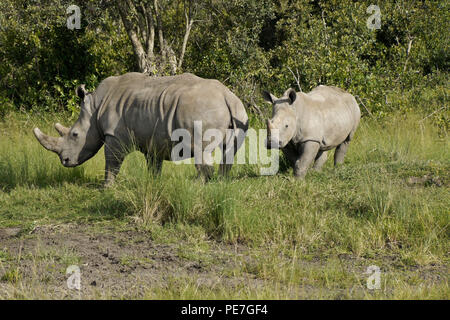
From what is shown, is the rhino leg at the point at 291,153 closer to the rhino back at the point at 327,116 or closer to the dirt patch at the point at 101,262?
the rhino back at the point at 327,116

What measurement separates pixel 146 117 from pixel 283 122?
1536 mm

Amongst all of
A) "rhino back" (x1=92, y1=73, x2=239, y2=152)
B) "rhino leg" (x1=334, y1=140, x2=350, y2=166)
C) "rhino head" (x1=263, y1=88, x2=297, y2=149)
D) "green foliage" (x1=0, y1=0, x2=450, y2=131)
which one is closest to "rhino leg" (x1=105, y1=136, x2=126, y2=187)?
"rhino back" (x1=92, y1=73, x2=239, y2=152)

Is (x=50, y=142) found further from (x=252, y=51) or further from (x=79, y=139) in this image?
(x=252, y=51)

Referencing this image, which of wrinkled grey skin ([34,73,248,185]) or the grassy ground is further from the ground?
wrinkled grey skin ([34,73,248,185])

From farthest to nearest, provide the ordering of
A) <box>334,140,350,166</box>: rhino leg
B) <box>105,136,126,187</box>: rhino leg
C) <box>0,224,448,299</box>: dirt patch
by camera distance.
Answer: <box>334,140,350,166</box>: rhino leg → <box>105,136,126,187</box>: rhino leg → <box>0,224,448,299</box>: dirt patch

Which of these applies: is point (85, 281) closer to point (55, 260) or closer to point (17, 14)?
point (55, 260)

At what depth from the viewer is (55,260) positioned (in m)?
5.16

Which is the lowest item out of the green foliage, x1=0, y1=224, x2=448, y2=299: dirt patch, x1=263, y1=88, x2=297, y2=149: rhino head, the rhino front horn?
x1=0, y1=224, x2=448, y2=299: dirt patch

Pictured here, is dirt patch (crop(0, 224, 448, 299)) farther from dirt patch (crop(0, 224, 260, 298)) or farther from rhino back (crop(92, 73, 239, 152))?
rhino back (crop(92, 73, 239, 152))

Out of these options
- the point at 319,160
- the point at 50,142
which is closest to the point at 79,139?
the point at 50,142

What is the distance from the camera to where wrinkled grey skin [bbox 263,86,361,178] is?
696cm

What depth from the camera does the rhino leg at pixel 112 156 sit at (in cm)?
714

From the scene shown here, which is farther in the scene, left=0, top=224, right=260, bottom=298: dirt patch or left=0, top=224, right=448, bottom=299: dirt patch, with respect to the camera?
left=0, top=224, right=260, bottom=298: dirt patch

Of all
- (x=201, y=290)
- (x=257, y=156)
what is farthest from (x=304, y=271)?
(x=257, y=156)
